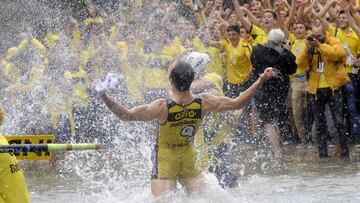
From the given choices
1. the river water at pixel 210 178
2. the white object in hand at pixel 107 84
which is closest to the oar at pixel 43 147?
the white object in hand at pixel 107 84

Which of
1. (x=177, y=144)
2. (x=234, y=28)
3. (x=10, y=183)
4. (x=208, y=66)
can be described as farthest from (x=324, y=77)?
(x=10, y=183)

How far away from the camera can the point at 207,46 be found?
14914mm

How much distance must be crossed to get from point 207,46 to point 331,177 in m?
3.94

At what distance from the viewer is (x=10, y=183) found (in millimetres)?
6852

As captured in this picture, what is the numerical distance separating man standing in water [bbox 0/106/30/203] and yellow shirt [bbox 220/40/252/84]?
753 cm

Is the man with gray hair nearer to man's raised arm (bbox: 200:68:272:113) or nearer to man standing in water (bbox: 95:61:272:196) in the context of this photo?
man's raised arm (bbox: 200:68:272:113)

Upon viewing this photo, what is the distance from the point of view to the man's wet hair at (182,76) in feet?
27.2

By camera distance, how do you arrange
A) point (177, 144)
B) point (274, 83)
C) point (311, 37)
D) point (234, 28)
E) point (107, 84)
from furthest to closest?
point (234, 28)
point (274, 83)
point (311, 37)
point (177, 144)
point (107, 84)

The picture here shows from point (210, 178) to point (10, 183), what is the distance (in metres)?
2.57

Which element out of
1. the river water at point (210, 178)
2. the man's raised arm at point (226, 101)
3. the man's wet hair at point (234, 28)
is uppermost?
the man's wet hair at point (234, 28)

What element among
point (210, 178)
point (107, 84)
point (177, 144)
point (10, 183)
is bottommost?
point (210, 178)

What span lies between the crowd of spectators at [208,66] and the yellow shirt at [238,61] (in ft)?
0.05

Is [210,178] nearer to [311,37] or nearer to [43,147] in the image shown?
[43,147]

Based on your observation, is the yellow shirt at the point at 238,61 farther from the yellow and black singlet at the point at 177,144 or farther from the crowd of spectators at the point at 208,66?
the yellow and black singlet at the point at 177,144
